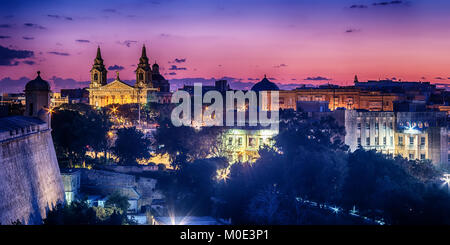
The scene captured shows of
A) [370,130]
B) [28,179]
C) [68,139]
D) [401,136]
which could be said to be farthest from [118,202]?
[401,136]

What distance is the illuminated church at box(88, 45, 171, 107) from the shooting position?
87250 millimetres

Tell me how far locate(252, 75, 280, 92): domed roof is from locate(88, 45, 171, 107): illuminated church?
75.2 feet

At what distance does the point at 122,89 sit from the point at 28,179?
6743 cm

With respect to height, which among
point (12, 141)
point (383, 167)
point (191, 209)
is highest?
point (12, 141)

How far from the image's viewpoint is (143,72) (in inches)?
3519

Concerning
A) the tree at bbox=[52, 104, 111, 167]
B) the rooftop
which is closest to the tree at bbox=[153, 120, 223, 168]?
the tree at bbox=[52, 104, 111, 167]

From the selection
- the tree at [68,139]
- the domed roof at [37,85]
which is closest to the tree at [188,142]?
the tree at [68,139]

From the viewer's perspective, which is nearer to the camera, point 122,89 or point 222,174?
point 222,174

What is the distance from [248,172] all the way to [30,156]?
1220 cm

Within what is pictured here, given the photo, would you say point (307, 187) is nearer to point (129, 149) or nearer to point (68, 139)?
point (129, 149)

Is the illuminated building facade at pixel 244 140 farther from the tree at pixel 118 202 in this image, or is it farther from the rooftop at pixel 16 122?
the rooftop at pixel 16 122
